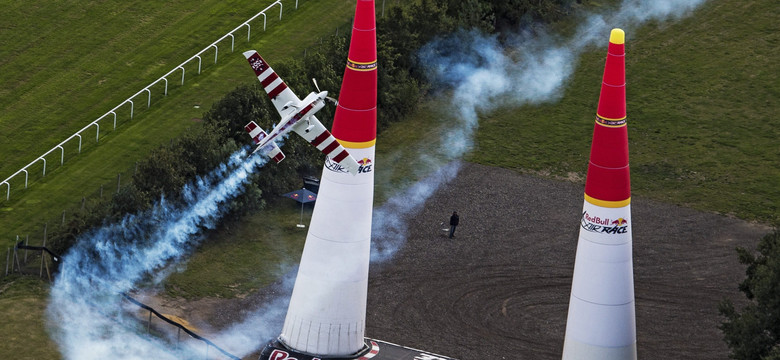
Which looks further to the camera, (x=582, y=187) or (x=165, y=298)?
(x=582, y=187)

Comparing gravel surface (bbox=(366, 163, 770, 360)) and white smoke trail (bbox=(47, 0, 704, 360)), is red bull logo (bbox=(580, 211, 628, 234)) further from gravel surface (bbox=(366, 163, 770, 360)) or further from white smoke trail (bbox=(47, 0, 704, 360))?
white smoke trail (bbox=(47, 0, 704, 360))

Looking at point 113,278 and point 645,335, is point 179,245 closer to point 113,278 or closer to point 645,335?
point 113,278

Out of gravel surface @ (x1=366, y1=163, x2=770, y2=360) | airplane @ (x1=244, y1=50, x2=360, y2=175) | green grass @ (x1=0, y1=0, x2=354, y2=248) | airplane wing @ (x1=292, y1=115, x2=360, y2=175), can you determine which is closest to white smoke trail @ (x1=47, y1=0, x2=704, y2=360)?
gravel surface @ (x1=366, y1=163, x2=770, y2=360)

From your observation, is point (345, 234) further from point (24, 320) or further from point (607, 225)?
point (24, 320)

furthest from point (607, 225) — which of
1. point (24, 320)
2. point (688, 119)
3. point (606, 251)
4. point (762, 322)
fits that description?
point (688, 119)

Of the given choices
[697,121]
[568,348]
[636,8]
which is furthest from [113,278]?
[636,8]
